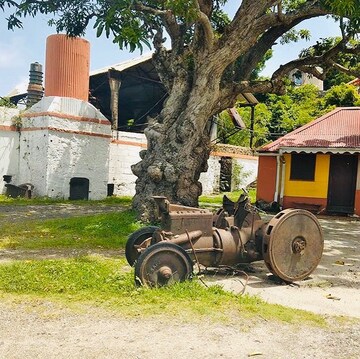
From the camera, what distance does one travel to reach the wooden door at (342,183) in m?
15.9

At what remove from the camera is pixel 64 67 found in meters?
17.6

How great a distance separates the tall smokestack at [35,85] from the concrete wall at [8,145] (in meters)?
3.80

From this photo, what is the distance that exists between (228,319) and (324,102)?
2951cm

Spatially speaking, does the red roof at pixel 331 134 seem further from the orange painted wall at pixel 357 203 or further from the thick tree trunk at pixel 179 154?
the thick tree trunk at pixel 179 154

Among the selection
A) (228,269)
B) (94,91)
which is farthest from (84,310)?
(94,91)

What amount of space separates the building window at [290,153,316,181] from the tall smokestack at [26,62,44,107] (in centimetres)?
1273

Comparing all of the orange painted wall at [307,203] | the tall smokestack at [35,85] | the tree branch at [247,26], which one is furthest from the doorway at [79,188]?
the tree branch at [247,26]

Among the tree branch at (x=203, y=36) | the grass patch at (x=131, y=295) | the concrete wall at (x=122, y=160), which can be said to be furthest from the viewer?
the concrete wall at (x=122, y=160)

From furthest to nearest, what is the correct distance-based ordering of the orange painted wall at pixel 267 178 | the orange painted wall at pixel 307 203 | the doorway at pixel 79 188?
the orange painted wall at pixel 267 178 → the doorway at pixel 79 188 → the orange painted wall at pixel 307 203

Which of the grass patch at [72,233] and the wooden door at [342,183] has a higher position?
the wooden door at [342,183]

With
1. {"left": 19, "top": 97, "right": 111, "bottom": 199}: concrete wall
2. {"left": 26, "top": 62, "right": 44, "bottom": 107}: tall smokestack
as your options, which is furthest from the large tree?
{"left": 26, "top": 62, "right": 44, "bottom": 107}: tall smokestack

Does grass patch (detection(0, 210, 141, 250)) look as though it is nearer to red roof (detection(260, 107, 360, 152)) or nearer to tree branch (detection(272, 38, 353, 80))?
tree branch (detection(272, 38, 353, 80))

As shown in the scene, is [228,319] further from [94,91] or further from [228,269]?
[94,91]

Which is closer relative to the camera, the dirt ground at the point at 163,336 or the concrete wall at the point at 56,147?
the dirt ground at the point at 163,336
